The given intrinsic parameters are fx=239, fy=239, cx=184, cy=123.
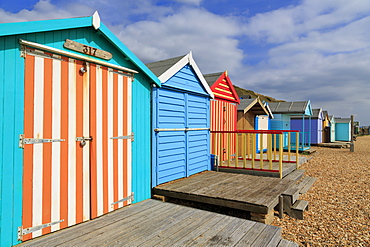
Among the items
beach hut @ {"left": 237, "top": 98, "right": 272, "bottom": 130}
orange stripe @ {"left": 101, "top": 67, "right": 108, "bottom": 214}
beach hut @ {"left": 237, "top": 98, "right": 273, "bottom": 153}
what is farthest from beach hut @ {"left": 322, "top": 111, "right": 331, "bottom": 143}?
orange stripe @ {"left": 101, "top": 67, "right": 108, "bottom": 214}

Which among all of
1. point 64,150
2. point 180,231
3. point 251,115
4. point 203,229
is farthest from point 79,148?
point 251,115

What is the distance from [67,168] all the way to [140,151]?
152 centimetres

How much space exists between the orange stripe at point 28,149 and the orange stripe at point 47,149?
16 centimetres

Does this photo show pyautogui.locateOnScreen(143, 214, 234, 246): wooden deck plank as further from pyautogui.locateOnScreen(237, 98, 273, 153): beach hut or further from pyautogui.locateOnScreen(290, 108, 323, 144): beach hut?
pyautogui.locateOnScreen(290, 108, 323, 144): beach hut

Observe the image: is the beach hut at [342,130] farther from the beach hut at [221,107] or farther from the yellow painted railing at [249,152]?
the beach hut at [221,107]

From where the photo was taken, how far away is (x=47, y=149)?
3.20m

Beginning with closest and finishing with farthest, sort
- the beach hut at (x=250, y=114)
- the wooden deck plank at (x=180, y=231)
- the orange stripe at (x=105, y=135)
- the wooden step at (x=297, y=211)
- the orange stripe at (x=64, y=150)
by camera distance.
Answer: the wooden deck plank at (x=180, y=231) → the orange stripe at (x=64, y=150) → the orange stripe at (x=105, y=135) → the wooden step at (x=297, y=211) → the beach hut at (x=250, y=114)

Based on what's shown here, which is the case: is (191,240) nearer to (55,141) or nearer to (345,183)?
(55,141)

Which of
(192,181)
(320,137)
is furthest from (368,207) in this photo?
(320,137)

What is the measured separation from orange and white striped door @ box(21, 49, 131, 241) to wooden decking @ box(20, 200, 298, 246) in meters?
0.26

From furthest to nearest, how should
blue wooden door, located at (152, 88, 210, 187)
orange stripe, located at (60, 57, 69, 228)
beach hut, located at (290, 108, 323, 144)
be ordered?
beach hut, located at (290, 108, 323, 144) < blue wooden door, located at (152, 88, 210, 187) < orange stripe, located at (60, 57, 69, 228)

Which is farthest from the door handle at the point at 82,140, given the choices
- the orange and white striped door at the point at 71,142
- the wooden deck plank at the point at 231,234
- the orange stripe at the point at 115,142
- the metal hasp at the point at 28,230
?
the wooden deck plank at the point at 231,234

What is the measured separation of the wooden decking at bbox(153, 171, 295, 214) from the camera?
167 inches

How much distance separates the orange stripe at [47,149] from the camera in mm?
3145
